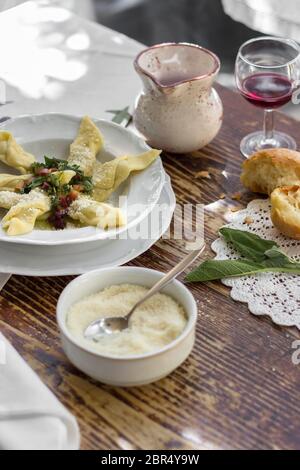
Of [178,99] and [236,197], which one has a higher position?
[178,99]

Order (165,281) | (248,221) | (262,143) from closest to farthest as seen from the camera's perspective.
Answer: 1. (165,281)
2. (248,221)
3. (262,143)

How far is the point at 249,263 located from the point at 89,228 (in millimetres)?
253

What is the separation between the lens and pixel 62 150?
145cm

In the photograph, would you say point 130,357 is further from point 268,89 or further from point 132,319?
point 268,89

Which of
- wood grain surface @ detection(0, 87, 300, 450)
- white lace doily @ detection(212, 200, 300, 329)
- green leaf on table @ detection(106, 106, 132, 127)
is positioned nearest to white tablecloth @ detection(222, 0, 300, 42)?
green leaf on table @ detection(106, 106, 132, 127)

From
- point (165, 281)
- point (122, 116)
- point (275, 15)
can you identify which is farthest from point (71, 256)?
point (275, 15)

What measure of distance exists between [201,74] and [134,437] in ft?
2.63

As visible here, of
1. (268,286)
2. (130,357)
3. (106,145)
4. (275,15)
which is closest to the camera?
(130,357)

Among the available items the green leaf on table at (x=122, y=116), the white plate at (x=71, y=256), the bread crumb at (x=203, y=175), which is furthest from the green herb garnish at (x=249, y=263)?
the green leaf on table at (x=122, y=116)

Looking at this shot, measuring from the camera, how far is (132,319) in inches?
40.9

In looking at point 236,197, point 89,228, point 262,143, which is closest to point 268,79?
point 262,143

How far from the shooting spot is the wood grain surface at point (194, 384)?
973 millimetres

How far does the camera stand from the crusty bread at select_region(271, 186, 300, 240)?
49.7 inches

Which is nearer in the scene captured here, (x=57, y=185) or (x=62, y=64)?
(x=57, y=185)
